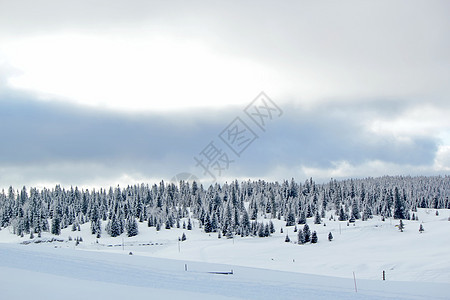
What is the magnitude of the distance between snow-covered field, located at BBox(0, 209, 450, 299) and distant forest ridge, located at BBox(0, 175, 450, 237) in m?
13.9

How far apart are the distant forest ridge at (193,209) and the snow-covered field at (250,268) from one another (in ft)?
45.5

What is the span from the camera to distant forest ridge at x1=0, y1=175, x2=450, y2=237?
136000 millimetres

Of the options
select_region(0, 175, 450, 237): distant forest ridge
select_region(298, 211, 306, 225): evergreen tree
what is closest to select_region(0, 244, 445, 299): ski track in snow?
select_region(0, 175, 450, 237): distant forest ridge

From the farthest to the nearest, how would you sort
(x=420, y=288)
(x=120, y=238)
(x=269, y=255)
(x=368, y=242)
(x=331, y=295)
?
(x=120, y=238), (x=368, y=242), (x=269, y=255), (x=420, y=288), (x=331, y=295)

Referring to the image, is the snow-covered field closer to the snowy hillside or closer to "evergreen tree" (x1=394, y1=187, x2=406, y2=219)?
the snowy hillside

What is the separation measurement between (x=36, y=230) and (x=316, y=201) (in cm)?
11024

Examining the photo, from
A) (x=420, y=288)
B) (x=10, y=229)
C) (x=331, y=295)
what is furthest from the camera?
(x=10, y=229)

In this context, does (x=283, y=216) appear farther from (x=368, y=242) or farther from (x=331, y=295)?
(x=331, y=295)

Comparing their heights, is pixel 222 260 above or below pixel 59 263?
below

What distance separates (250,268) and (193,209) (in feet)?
423

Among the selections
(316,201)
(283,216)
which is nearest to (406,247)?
(283,216)

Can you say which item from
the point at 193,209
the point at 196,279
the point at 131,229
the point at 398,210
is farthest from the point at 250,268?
the point at 193,209

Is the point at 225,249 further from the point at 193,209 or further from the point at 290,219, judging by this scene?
the point at 193,209

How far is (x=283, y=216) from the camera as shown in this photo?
15988cm
